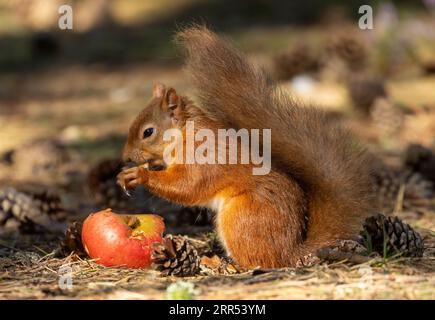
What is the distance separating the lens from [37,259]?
2.42 metres

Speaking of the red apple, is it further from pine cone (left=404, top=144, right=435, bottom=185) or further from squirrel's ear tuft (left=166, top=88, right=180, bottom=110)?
pine cone (left=404, top=144, right=435, bottom=185)

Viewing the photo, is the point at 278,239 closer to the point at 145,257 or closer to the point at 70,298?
the point at 145,257

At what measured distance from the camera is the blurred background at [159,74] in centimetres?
379

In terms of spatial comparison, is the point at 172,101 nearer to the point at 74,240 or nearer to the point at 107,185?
the point at 74,240

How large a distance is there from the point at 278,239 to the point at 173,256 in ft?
1.00

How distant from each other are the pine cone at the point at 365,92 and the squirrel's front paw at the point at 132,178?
249 centimetres

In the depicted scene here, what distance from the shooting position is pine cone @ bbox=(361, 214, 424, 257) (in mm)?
2281

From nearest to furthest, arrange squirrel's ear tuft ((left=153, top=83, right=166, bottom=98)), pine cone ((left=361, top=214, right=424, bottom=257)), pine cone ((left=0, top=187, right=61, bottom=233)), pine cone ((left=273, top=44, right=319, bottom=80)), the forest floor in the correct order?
1. the forest floor
2. pine cone ((left=361, top=214, right=424, bottom=257))
3. squirrel's ear tuft ((left=153, top=83, right=166, bottom=98))
4. pine cone ((left=0, top=187, right=61, bottom=233))
5. pine cone ((left=273, top=44, right=319, bottom=80))

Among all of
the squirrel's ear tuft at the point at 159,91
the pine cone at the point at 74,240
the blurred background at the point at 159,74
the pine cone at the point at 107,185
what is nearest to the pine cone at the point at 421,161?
the blurred background at the point at 159,74

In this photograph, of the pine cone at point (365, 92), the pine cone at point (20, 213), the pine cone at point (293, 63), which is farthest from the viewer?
the pine cone at point (293, 63)

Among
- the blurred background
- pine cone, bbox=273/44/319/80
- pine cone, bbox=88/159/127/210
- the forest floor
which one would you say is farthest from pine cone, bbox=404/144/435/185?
pine cone, bbox=273/44/319/80

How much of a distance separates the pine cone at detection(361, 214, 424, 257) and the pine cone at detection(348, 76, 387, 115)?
2338 millimetres

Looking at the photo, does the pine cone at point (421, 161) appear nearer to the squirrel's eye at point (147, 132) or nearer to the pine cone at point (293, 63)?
the squirrel's eye at point (147, 132)
